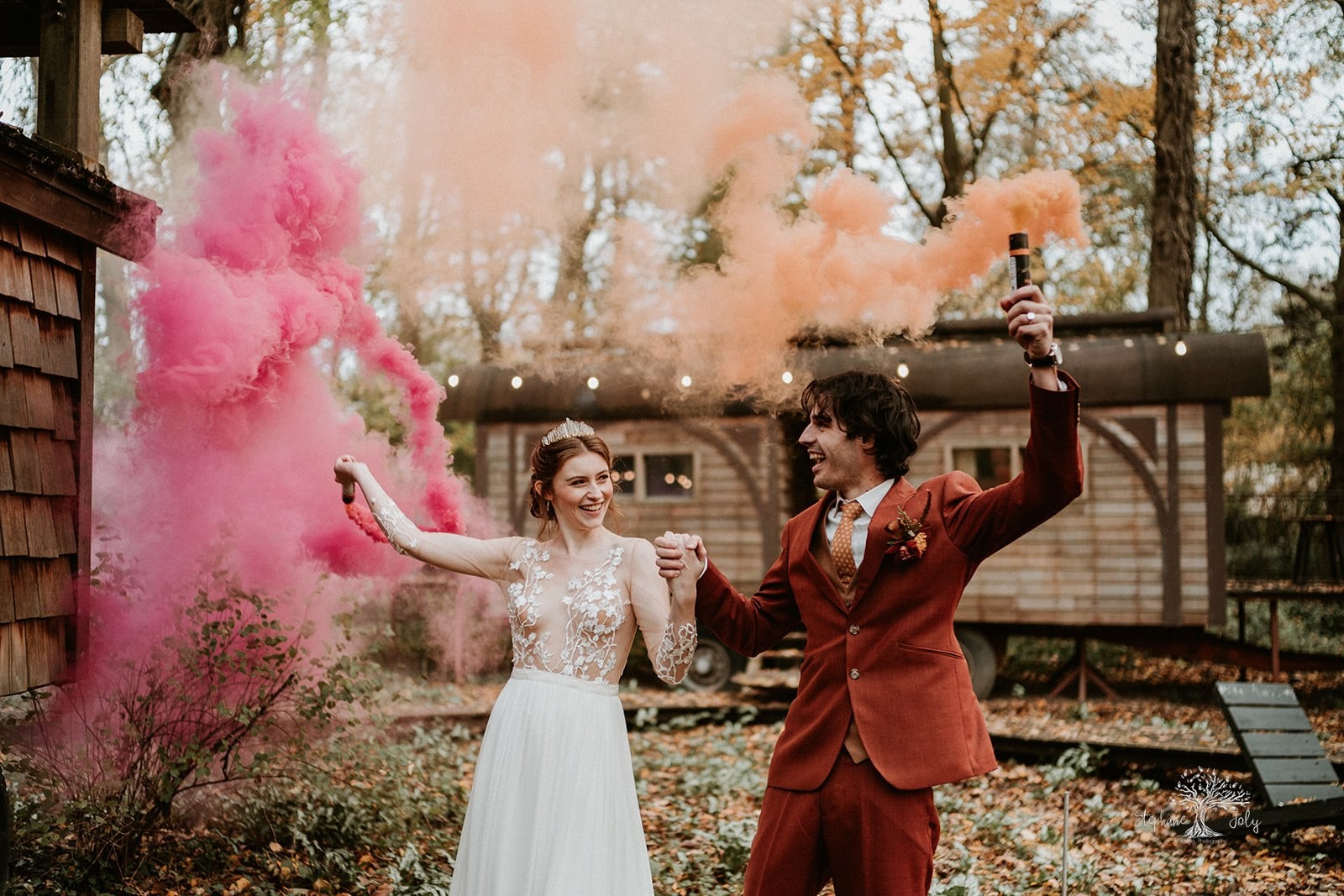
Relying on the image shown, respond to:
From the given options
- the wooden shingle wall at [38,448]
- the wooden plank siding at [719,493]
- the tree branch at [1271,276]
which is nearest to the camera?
the wooden shingle wall at [38,448]

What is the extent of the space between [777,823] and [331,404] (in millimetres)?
3468

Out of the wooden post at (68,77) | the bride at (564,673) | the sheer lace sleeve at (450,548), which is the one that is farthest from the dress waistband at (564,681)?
the wooden post at (68,77)

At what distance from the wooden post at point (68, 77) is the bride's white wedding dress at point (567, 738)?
9.22ft

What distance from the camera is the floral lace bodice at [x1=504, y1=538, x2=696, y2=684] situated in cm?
338

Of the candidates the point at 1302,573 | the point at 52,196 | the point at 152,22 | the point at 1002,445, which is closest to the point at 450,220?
the point at 152,22

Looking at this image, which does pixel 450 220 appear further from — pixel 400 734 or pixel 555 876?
pixel 555 876

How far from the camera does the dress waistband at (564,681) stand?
338 centimetres

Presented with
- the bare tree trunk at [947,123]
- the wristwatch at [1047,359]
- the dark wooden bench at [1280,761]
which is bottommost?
the dark wooden bench at [1280,761]

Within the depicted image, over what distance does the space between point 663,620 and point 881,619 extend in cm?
72

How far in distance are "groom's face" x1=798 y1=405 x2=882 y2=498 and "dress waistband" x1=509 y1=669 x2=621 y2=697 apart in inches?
37.0

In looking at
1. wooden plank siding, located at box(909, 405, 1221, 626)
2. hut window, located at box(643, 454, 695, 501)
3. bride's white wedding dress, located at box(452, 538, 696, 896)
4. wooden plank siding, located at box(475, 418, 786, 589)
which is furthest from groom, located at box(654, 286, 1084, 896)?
hut window, located at box(643, 454, 695, 501)

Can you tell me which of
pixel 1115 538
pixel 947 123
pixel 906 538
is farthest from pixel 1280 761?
pixel 947 123

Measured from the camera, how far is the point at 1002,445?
10836 mm

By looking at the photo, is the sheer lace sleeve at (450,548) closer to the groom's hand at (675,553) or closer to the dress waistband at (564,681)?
the dress waistband at (564,681)
